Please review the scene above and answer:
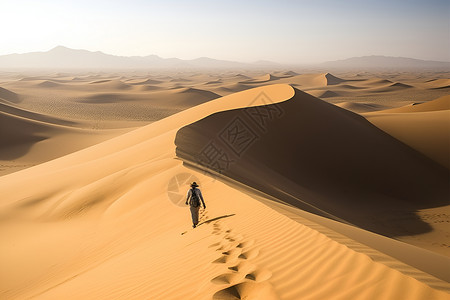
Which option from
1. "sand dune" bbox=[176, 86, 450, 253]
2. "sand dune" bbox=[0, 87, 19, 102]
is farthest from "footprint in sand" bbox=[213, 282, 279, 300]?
"sand dune" bbox=[0, 87, 19, 102]

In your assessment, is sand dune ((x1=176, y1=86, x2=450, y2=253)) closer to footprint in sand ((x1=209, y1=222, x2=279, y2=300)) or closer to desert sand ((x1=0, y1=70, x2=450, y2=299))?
desert sand ((x1=0, y1=70, x2=450, y2=299))

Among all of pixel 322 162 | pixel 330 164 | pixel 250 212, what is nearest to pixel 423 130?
pixel 330 164

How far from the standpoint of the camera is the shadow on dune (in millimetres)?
9851

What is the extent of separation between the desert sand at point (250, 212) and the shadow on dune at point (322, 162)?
2.8 inches

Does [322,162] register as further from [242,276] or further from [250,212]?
[242,276]

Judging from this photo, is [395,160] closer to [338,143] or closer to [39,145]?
[338,143]

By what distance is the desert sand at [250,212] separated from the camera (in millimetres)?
3078

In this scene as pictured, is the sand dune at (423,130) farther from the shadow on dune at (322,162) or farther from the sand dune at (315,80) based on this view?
the sand dune at (315,80)

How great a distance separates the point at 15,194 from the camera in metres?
10.6

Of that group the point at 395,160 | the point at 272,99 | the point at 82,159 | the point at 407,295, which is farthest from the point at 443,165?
the point at 82,159

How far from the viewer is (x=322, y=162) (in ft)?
43.4

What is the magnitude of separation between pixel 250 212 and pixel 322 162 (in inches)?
346

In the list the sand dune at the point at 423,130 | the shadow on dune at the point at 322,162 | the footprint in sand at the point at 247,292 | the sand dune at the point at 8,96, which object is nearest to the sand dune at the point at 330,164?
the shadow on dune at the point at 322,162

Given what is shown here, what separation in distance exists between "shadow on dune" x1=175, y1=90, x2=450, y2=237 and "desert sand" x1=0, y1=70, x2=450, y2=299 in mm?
71
